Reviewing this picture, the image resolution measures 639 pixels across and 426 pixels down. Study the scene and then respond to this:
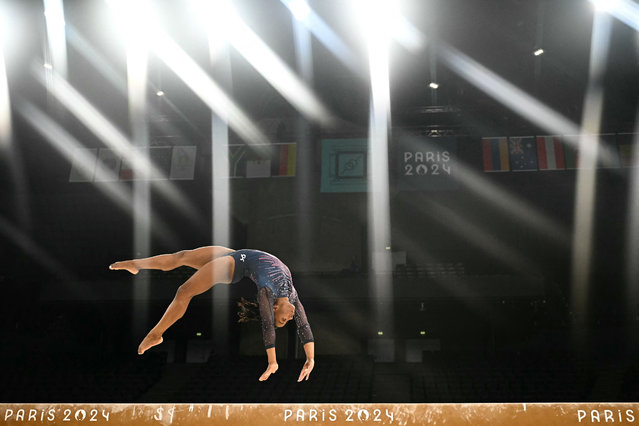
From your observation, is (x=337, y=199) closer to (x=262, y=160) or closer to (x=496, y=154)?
(x=262, y=160)

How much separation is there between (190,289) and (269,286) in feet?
2.97

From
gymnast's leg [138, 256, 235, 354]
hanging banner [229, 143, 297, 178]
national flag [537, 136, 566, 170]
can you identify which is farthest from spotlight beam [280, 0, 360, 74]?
gymnast's leg [138, 256, 235, 354]

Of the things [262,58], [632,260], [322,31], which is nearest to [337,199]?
[262,58]

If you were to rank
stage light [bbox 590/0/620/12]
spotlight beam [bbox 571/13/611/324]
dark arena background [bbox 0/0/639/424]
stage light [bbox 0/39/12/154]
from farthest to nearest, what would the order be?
spotlight beam [bbox 571/13/611/324]
stage light [bbox 0/39/12/154]
dark arena background [bbox 0/0/639/424]
stage light [bbox 590/0/620/12]

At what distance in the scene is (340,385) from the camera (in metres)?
11.7

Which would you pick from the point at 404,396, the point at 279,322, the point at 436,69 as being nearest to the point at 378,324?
the point at 404,396

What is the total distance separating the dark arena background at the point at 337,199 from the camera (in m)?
11.2

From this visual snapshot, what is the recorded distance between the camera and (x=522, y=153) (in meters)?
12.5

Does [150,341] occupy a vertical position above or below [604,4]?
below

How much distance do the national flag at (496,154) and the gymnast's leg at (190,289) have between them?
785cm

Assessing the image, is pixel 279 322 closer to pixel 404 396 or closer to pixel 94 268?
pixel 404 396

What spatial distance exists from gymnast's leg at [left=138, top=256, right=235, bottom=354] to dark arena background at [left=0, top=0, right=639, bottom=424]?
5422mm

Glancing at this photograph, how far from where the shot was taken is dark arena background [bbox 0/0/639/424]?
11.2m

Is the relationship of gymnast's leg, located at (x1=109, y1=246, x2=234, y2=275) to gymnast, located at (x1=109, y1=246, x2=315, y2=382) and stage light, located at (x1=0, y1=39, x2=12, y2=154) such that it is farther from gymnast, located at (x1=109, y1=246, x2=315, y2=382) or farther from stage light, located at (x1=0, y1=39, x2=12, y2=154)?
stage light, located at (x1=0, y1=39, x2=12, y2=154)
